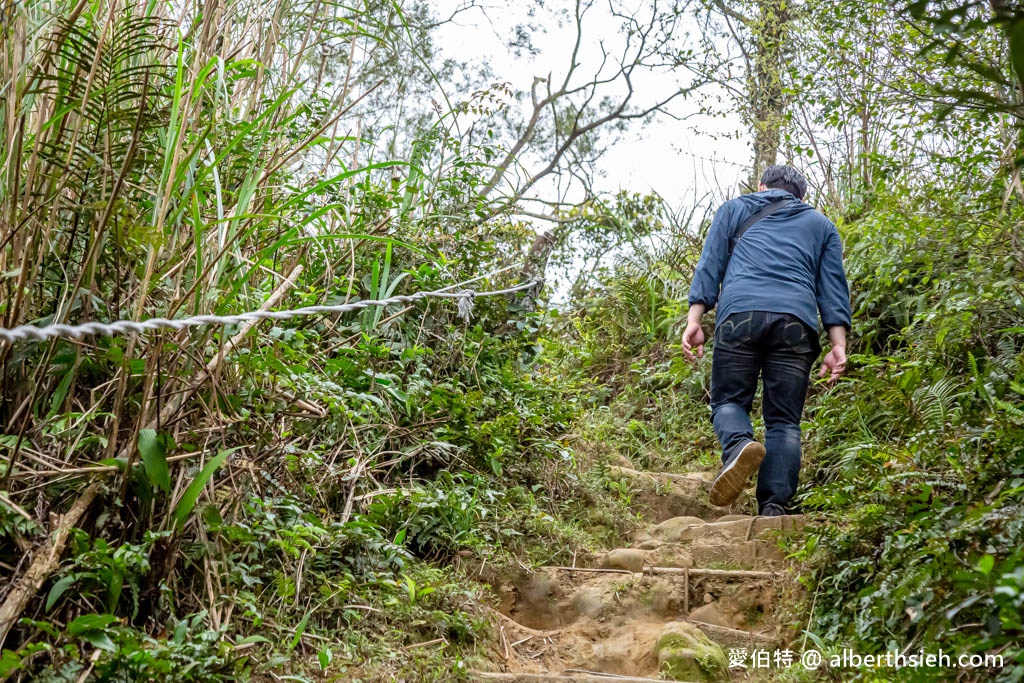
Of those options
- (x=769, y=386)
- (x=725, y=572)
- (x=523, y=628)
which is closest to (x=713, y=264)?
(x=769, y=386)

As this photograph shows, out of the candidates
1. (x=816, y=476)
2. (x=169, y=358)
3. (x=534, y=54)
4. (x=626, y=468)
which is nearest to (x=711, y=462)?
(x=626, y=468)

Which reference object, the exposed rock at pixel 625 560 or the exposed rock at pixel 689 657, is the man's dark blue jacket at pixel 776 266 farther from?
the exposed rock at pixel 689 657

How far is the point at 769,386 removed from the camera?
4.02m

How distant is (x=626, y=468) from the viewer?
16.4ft

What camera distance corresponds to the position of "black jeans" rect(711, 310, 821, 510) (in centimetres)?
391

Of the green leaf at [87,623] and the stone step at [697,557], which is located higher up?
the stone step at [697,557]

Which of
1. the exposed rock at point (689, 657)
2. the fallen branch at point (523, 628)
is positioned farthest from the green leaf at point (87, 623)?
the exposed rock at point (689, 657)

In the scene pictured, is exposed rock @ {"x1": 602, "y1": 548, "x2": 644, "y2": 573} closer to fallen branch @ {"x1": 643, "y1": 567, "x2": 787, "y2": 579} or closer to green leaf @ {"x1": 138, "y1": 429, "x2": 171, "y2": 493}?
fallen branch @ {"x1": 643, "y1": 567, "x2": 787, "y2": 579}

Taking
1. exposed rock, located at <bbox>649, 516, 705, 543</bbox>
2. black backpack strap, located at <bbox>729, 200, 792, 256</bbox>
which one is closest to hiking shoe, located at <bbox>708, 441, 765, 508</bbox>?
exposed rock, located at <bbox>649, 516, 705, 543</bbox>

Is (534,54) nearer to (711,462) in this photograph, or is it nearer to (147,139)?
(711,462)

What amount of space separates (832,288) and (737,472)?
3.55ft

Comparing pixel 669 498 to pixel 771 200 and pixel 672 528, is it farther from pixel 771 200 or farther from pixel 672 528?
pixel 771 200

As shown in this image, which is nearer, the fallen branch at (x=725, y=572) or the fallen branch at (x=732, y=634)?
the fallen branch at (x=732, y=634)

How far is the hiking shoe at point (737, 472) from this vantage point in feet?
12.0
